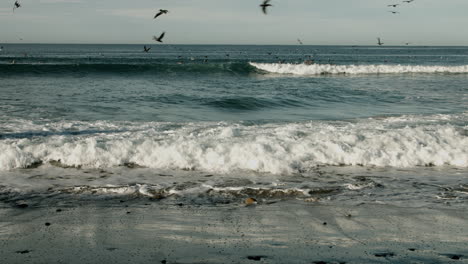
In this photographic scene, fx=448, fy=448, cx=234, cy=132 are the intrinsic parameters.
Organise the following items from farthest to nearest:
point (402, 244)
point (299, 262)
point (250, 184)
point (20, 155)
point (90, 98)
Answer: point (90, 98) → point (20, 155) → point (250, 184) → point (402, 244) → point (299, 262)

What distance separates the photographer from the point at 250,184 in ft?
24.0

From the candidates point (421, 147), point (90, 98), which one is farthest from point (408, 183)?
point (90, 98)

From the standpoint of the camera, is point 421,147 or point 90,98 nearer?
point 421,147

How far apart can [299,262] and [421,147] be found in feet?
19.9

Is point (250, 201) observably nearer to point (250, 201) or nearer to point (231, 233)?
point (250, 201)

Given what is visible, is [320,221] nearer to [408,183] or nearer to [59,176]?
[408,183]

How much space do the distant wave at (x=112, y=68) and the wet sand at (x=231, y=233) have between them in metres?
27.2

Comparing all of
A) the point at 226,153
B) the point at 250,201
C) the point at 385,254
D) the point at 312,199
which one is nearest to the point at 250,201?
the point at 250,201

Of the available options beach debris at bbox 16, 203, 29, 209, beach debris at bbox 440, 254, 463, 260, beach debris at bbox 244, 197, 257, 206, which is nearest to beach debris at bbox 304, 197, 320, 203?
beach debris at bbox 244, 197, 257, 206

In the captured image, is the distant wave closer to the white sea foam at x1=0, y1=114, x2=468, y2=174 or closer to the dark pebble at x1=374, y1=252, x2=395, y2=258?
the white sea foam at x1=0, y1=114, x2=468, y2=174

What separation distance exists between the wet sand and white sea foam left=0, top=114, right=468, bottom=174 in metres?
2.28

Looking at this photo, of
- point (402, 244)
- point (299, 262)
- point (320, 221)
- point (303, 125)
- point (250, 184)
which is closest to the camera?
point (299, 262)

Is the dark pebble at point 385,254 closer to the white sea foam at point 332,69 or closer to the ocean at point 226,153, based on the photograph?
the ocean at point 226,153

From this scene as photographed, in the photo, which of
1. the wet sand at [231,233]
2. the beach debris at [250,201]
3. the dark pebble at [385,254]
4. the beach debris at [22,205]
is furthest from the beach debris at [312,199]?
the beach debris at [22,205]
